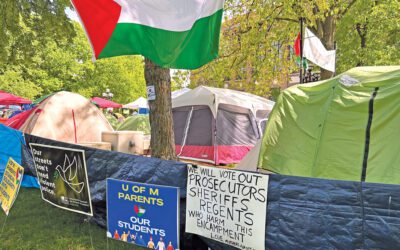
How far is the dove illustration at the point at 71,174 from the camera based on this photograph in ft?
13.8

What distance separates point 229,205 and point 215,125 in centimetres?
704

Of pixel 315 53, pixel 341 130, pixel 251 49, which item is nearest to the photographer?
pixel 341 130

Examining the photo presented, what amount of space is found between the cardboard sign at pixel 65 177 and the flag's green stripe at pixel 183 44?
1.47 metres

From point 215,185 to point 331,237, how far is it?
3.43 ft

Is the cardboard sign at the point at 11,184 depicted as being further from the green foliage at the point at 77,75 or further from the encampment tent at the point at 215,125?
the green foliage at the point at 77,75

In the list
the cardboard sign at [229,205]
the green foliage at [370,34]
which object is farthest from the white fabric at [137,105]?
the cardboard sign at [229,205]

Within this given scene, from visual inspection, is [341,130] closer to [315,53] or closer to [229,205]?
Result: [229,205]

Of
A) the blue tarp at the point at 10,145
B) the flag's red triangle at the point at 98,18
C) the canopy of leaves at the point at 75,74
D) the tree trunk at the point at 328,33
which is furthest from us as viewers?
the canopy of leaves at the point at 75,74

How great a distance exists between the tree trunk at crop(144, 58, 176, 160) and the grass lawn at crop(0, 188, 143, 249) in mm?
1518

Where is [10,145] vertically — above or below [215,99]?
below

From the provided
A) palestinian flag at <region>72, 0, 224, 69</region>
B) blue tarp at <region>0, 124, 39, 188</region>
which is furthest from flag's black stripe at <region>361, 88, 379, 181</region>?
blue tarp at <region>0, 124, 39, 188</region>

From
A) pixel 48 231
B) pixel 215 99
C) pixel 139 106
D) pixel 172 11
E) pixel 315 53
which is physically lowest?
pixel 139 106

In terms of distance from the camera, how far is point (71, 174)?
14.0 feet

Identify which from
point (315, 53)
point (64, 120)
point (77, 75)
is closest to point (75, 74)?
point (77, 75)
